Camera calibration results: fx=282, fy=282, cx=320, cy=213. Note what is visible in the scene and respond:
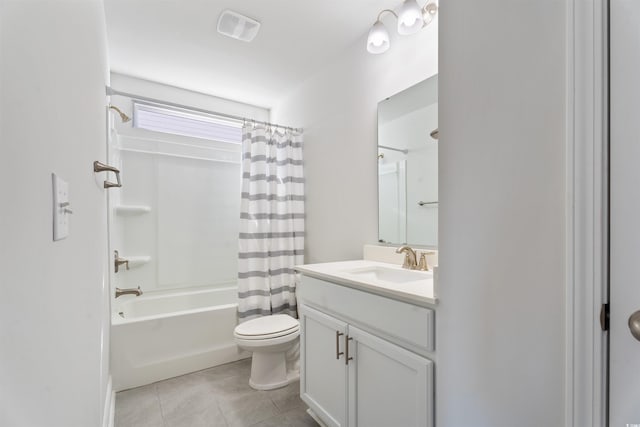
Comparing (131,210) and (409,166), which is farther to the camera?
(131,210)

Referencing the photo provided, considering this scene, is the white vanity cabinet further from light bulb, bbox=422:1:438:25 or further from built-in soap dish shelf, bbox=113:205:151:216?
built-in soap dish shelf, bbox=113:205:151:216

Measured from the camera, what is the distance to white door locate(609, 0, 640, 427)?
0.56 m

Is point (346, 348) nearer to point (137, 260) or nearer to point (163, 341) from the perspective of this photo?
point (163, 341)

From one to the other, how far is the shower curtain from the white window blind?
0.59 m

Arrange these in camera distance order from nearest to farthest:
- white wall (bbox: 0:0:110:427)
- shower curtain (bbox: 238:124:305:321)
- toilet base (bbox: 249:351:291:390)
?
white wall (bbox: 0:0:110:427), toilet base (bbox: 249:351:291:390), shower curtain (bbox: 238:124:305:321)

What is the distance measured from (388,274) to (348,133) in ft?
3.77

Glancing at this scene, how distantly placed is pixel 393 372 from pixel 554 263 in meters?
0.71

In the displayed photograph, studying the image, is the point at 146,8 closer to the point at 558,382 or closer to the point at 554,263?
the point at 554,263

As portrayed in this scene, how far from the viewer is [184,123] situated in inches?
118

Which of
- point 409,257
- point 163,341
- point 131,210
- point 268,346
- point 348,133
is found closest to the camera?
point 409,257

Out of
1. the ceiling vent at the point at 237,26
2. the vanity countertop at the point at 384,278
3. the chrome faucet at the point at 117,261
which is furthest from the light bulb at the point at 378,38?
the chrome faucet at the point at 117,261

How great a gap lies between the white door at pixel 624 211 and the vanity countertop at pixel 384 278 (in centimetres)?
43

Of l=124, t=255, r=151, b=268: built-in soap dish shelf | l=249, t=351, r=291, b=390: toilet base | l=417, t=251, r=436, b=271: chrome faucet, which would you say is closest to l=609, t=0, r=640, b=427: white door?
l=417, t=251, r=436, b=271: chrome faucet

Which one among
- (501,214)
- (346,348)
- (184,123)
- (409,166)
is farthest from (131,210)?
(501,214)
